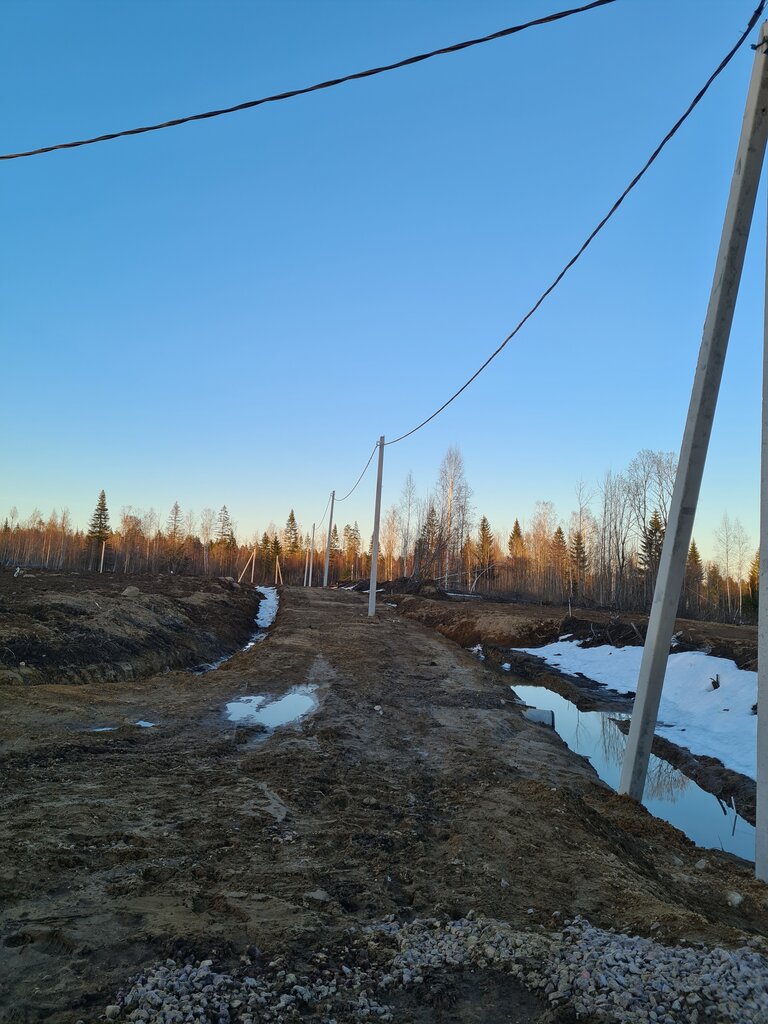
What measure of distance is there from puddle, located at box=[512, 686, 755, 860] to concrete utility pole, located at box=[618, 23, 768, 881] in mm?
1752

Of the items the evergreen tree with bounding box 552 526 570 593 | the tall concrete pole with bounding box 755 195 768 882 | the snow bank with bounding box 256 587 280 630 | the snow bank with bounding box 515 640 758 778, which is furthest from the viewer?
the evergreen tree with bounding box 552 526 570 593

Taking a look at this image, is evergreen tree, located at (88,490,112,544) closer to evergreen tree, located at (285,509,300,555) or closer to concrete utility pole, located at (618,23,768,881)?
evergreen tree, located at (285,509,300,555)

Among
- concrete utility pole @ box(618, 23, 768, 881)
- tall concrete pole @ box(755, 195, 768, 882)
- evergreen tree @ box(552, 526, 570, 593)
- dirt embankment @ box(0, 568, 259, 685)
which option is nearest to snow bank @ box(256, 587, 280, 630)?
dirt embankment @ box(0, 568, 259, 685)

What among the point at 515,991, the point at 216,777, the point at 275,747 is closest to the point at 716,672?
the point at 275,747

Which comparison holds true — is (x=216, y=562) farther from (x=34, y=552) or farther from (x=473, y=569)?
(x=473, y=569)

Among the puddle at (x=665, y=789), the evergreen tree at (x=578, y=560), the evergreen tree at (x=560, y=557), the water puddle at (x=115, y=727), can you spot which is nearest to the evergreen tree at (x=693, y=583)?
the evergreen tree at (x=578, y=560)

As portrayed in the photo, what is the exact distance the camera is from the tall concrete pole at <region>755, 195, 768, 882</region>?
4.45 meters

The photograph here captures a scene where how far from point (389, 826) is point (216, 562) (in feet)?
293

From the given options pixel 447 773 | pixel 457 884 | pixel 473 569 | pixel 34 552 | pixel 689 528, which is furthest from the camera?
pixel 34 552

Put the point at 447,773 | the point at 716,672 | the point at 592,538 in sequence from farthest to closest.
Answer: the point at 592,538 → the point at 716,672 → the point at 447,773

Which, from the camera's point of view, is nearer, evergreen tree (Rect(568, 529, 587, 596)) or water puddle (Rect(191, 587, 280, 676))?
water puddle (Rect(191, 587, 280, 676))

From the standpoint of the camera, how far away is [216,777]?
5805 millimetres

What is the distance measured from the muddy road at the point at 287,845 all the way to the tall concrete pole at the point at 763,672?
0.92 ft

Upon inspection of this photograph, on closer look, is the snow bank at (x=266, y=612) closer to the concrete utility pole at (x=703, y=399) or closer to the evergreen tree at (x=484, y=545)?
the concrete utility pole at (x=703, y=399)
